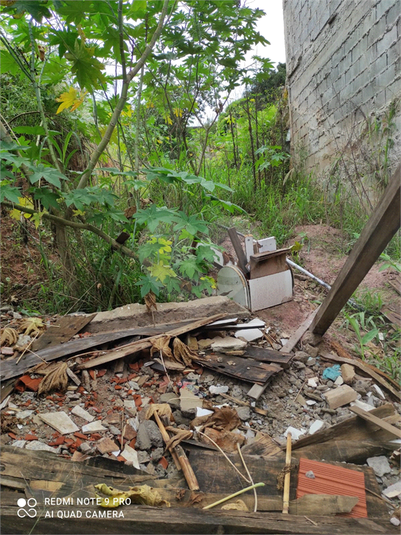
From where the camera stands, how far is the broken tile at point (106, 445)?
51.5 inches

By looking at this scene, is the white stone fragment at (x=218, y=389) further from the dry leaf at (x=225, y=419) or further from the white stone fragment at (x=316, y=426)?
the white stone fragment at (x=316, y=426)

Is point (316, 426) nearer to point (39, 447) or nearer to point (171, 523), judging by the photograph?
point (171, 523)

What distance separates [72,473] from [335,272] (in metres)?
2.80

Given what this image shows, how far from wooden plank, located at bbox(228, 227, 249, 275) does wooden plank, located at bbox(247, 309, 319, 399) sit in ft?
1.76

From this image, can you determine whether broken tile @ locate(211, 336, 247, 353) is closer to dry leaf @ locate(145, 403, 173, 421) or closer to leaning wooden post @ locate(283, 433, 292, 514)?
dry leaf @ locate(145, 403, 173, 421)

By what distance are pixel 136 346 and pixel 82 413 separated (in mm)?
473

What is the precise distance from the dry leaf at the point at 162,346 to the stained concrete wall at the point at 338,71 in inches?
107

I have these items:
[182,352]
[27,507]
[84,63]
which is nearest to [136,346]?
[182,352]

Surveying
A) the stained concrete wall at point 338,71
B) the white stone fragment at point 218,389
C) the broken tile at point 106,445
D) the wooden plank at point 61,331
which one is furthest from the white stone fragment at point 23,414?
the stained concrete wall at point 338,71

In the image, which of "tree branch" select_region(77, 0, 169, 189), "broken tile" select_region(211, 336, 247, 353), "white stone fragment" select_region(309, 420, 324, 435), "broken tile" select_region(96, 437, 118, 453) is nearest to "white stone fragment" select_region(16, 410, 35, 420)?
"broken tile" select_region(96, 437, 118, 453)

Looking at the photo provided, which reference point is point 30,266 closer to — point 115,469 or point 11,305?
point 11,305

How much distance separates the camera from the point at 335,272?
10.7 ft

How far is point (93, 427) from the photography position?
1.42 metres

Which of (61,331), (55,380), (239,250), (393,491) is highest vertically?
(239,250)
